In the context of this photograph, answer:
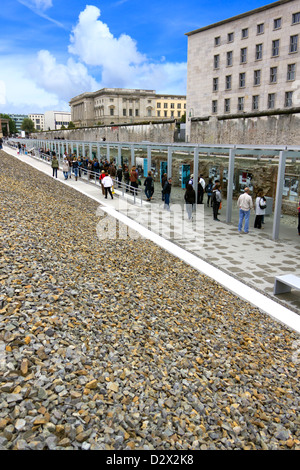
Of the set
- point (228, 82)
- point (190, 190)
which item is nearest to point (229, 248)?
point (190, 190)

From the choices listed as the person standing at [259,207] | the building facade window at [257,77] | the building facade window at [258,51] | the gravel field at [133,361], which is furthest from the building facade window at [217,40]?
the gravel field at [133,361]

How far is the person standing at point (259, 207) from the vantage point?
1192 cm

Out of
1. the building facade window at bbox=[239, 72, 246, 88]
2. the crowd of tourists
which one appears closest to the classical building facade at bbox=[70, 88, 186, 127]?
the building facade window at bbox=[239, 72, 246, 88]

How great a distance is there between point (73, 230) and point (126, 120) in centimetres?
9679

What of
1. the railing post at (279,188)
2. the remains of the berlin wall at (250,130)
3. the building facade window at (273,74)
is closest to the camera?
the railing post at (279,188)

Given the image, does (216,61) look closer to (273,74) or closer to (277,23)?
(277,23)

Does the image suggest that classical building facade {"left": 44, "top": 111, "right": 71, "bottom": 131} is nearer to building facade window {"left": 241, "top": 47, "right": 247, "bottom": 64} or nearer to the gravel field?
building facade window {"left": 241, "top": 47, "right": 247, "bottom": 64}

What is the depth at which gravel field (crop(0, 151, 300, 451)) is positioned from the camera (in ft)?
11.8

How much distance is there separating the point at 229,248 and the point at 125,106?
326ft

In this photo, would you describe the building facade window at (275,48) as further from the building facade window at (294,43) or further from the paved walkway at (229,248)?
the paved walkway at (229,248)

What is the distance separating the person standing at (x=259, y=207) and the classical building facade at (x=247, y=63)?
2112cm

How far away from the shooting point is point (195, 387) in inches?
175

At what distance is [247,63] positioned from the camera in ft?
129
